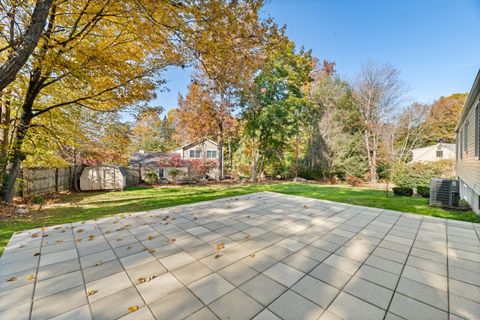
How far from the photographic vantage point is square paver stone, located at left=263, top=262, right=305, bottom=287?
7.02 ft

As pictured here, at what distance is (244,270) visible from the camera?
7.73 ft

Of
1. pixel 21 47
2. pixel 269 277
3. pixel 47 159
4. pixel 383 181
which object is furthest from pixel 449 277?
pixel 383 181

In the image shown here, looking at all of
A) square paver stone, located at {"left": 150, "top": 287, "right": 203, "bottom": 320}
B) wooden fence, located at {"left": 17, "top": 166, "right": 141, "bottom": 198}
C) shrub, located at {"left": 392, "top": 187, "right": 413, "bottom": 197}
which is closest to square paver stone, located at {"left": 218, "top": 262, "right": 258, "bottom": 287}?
square paver stone, located at {"left": 150, "top": 287, "right": 203, "bottom": 320}

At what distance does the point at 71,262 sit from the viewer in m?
2.58

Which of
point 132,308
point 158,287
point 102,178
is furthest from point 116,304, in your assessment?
point 102,178

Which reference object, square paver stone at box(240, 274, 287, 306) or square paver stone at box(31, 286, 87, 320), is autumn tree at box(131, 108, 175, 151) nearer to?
square paver stone at box(31, 286, 87, 320)

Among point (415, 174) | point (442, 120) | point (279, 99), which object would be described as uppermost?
point (279, 99)

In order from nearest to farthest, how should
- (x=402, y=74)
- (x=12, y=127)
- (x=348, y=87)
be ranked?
(x=12, y=127), (x=402, y=74), (x=348, y=87)

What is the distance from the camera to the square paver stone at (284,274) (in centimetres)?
214

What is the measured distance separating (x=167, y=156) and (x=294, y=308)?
1781 centimetres

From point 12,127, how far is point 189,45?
6.84 metres

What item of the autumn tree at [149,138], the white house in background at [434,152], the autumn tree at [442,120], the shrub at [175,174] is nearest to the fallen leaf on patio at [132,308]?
the shrub at [175,174]

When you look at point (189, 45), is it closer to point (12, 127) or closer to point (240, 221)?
point (240, 221)

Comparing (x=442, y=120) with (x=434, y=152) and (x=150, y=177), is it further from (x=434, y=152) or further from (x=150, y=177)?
(x=150, y=177)
